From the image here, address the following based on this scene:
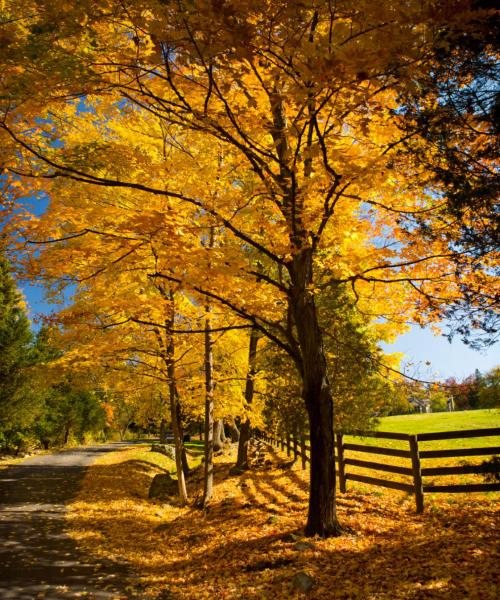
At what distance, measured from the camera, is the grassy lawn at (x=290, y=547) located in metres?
4.83

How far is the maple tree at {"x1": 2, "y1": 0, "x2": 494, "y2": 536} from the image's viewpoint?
3822 mm

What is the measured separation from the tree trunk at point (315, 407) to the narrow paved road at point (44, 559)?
3.03 meters

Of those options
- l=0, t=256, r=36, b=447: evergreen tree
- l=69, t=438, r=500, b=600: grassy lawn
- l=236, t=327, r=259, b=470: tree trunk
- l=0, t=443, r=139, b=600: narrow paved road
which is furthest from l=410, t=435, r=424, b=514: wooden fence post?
l=0, t=256, r=36, b=447: evergreen tree

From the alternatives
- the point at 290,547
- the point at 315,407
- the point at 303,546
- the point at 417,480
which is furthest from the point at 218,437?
the point at 315,407

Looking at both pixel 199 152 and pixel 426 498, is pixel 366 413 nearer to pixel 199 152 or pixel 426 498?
pixel 426 498

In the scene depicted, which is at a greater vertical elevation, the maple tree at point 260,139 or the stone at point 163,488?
the maple tree at point 260,139

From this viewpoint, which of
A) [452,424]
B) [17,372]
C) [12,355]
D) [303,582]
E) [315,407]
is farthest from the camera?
[452,424]

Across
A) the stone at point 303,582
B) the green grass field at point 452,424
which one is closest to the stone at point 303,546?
the stone at point 303,582

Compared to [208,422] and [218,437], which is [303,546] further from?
[218,437]

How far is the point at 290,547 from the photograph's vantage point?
628 cm

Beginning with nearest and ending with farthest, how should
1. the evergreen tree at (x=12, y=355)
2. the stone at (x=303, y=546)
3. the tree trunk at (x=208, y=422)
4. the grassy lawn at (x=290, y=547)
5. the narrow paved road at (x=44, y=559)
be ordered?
the grassy lawn at (x=290, y=547)
the narrow paved road at (x=44, y=559)
the stone at (x=303, y=546)
the tree trunk at (x=208, y=422)
the evergreen tree at (x=12, y=355)

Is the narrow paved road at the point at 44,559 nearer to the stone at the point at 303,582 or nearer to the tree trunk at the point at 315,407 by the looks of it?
the stone at the point at 303,582

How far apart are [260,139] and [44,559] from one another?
850 centimetres

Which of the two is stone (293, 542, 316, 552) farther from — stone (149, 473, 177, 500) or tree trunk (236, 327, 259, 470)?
tree trunk (236, 327, 259, 470)
